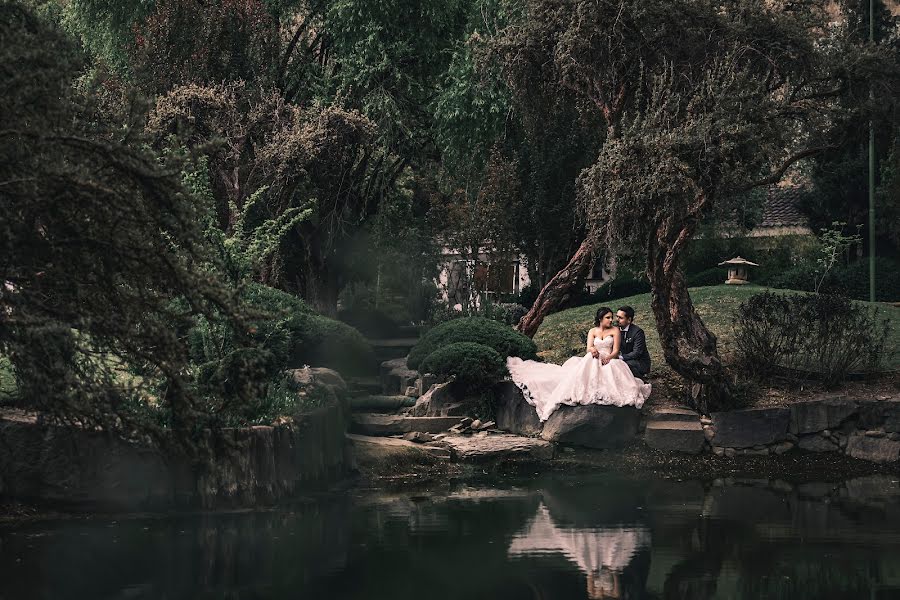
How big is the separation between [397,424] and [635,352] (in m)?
3.81

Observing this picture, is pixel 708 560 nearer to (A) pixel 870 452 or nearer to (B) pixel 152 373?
(B) pixel 152 373

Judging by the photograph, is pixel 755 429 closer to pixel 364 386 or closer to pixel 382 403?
pixel 382 403

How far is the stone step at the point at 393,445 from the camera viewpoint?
50.2ft

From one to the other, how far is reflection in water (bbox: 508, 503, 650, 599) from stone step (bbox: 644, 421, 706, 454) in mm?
5341

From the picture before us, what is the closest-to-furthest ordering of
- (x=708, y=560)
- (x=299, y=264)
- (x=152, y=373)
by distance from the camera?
(x=152, y=373) → (x=708, y=560) → (x=299, y=264)

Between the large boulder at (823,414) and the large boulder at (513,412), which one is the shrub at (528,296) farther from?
the large boulder at (823,414)

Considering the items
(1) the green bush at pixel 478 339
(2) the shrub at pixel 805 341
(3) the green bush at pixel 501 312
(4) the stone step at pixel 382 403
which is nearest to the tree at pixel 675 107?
(2) the shrub at pixel 805 341

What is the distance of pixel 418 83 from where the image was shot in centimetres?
2978

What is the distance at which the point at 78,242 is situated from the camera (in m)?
8.08

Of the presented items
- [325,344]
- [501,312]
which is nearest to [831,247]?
[501,312]

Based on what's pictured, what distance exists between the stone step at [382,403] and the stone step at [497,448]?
7.77ft

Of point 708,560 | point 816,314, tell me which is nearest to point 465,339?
point 816,314

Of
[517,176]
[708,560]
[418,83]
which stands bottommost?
[708,560]

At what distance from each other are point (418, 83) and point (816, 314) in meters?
14.6
